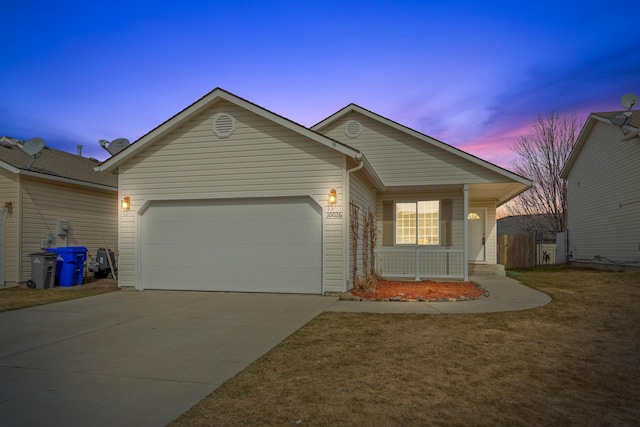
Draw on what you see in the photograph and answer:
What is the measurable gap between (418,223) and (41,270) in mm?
11305

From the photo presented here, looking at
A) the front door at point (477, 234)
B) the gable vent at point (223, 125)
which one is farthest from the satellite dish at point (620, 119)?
the gable vent at point (223, 125)

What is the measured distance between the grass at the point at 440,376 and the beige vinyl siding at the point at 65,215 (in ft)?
33.5

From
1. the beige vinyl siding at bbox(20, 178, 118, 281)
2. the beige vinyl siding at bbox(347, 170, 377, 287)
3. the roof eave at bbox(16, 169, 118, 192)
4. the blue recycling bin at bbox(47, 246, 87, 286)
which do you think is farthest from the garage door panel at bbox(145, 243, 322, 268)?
the roof eave at bbox(16, 169, 118, 192)

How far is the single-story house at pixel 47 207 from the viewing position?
11867 mm

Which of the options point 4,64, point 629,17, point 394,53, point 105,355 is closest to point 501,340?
point 105,355

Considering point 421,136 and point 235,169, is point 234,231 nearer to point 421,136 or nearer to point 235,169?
point 235,169

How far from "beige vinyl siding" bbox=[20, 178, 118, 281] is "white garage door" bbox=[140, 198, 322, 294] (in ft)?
14.0

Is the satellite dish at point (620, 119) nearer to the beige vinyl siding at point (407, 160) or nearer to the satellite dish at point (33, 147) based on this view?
the beige vinyl siding at point (407, 160)

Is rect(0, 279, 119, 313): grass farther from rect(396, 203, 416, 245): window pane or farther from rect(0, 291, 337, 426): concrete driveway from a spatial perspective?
rect(396, 203, 416, 245): window pane

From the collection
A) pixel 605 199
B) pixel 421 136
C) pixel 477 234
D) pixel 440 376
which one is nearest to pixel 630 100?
pixel 605 199

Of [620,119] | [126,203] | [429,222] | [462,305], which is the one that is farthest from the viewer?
[620,119]

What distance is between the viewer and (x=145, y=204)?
10.6 meters

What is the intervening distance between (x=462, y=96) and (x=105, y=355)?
1547cm

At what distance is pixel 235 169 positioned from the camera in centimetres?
1002
